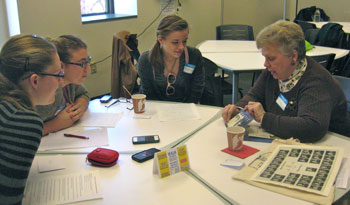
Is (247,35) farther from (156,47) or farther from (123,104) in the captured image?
(123,104)

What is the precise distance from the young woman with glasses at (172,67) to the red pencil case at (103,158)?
1.15m

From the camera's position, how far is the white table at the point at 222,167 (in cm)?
128

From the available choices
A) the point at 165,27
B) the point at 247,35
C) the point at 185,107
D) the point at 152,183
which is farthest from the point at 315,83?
the point at 247,35

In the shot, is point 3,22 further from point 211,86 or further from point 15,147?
point 15,147

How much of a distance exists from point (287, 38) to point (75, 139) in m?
1.17

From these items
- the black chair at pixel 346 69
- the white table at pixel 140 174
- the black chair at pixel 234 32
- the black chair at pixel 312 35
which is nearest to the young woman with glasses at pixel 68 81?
the white table at pixel 140 174

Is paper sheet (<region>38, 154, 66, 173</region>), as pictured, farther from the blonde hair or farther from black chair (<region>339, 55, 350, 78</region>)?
black chair (<region>339, 55, 350, 78</region>)

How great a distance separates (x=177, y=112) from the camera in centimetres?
216

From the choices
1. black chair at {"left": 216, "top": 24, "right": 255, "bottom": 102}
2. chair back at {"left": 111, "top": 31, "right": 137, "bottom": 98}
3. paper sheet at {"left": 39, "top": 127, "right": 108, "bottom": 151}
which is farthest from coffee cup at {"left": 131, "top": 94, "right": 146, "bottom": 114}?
black chair at {"left": 216, "top": 24, "right": 255, "bottom": 102}

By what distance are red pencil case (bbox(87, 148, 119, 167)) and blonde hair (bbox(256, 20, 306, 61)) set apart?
97cm

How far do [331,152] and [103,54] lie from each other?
353 cm

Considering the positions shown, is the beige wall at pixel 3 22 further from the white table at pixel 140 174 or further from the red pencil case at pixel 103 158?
the red pencil case at pixel 103 158

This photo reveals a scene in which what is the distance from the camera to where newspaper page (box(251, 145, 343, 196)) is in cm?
131

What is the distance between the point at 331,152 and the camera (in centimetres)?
153
